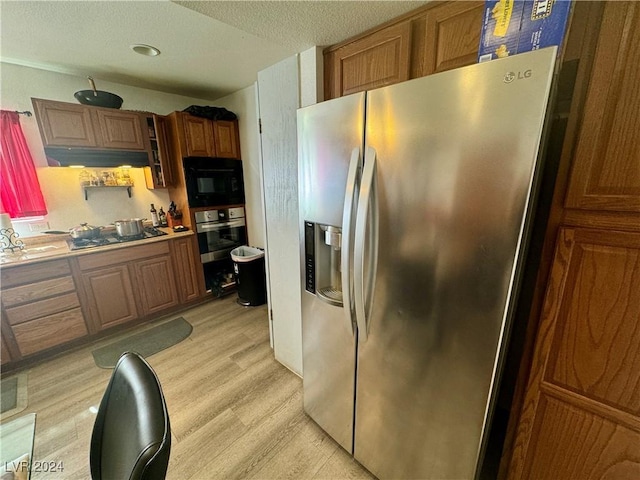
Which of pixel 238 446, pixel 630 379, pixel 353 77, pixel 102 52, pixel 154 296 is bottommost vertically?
pixel 238 446

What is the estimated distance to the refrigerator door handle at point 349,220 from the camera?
97 cm

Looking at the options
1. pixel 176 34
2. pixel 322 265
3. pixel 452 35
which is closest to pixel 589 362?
pixel 322 265

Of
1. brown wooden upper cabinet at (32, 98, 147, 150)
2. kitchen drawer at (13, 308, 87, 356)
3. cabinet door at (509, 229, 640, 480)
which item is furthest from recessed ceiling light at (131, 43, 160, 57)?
cabinet door at (509, 229, 640, 480)

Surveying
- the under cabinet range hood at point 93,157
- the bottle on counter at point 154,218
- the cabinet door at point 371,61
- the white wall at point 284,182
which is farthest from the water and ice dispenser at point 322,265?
the bottle on counter at point 154,218

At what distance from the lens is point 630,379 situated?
739mm

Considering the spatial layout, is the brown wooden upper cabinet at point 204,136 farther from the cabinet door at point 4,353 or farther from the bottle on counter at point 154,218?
the cabinet door at point 4,353

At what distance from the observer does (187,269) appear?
293 centimetres

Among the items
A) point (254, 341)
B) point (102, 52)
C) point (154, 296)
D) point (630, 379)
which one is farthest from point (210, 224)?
point (630, 379)

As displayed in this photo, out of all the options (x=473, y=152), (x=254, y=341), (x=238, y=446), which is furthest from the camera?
(x=254, y=341)

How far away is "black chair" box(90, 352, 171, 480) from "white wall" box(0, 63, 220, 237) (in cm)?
263

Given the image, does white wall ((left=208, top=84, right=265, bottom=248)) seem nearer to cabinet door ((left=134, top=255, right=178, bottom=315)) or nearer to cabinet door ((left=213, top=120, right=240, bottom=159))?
cabinet door ((left=213, top=120, right=240, bottom=159))

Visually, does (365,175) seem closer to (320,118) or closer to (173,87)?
(320,118)

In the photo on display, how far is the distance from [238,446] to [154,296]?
1854 mm

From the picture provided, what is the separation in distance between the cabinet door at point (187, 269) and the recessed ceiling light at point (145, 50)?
1668mm
